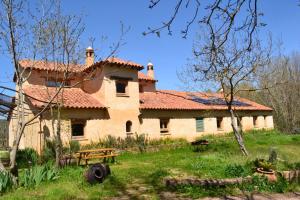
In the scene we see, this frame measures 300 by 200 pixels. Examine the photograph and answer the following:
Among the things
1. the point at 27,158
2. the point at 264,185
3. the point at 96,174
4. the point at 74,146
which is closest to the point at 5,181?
the point at 96,174

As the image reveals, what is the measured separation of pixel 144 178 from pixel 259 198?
4376 millimetres

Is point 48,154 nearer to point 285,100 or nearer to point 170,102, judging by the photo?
point 170,102

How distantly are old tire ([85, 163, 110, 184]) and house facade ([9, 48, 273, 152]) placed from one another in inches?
247

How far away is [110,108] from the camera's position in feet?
68.8

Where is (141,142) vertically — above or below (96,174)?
above

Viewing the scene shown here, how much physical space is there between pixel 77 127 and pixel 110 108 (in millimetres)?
2534

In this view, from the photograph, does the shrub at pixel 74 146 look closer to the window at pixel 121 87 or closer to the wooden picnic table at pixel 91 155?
the wooden picnic table at pixel 91 155

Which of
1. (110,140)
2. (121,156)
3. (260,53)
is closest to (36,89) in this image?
(110,140)

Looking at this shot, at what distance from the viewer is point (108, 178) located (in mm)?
10859

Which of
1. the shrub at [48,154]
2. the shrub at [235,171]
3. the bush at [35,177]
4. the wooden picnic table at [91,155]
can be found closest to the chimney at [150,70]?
the shrub at [48,154]

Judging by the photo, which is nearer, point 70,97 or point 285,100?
point 70,97

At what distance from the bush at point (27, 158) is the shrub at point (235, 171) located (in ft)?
32.4

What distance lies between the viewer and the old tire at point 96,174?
10.0 meters

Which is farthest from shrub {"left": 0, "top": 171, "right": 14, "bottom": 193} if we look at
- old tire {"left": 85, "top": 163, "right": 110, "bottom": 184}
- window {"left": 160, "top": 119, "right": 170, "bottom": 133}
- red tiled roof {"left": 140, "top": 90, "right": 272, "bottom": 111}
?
window {"left": 160, "top": 119, "right": 170, "bottom": 133}
